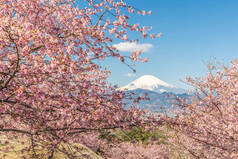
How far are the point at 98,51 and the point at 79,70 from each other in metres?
0.71

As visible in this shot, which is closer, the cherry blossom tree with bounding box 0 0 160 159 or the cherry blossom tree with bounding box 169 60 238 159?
the cherry blossom tree with bounding box 0 0 160 159

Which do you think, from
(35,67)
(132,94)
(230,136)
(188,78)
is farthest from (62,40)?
(188,78)

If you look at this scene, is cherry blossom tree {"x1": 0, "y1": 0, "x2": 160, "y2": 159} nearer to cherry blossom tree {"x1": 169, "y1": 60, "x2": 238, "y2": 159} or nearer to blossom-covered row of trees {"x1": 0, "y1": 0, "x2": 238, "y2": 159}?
blossom-covered row of trees {"x1": 0, "y1": 0, "x2": 238, "y2": 159}

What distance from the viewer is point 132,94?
660 cm

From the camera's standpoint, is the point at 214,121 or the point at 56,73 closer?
the point at 56,73

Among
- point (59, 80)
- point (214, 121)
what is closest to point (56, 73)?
point (59, 80)

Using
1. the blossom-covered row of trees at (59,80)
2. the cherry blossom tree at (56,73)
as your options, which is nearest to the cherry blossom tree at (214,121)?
the blossom-covered row of trees at (59,80)

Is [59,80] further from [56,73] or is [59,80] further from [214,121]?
[214,121]

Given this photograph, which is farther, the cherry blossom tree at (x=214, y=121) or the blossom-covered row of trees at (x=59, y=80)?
the cherry blossom tree at (x=214, y=121)

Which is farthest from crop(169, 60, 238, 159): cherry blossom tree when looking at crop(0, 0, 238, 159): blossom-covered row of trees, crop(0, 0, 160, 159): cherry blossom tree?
crop(0, 0, 160, 159): cherry blossom tree

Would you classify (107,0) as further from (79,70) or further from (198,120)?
(198,120)

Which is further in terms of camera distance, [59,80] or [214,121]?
[214,121]

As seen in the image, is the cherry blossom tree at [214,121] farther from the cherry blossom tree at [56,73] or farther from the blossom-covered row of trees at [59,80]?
the cherry blossom tree at [56,73]

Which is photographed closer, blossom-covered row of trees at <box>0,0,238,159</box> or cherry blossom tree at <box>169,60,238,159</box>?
blossom-covered row of trees at <box>0,0,238,159</box>
